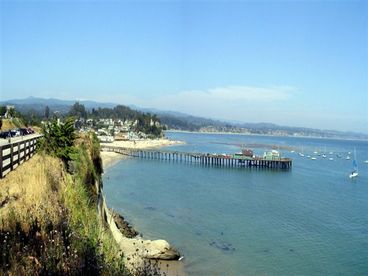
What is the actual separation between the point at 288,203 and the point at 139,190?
1506cm

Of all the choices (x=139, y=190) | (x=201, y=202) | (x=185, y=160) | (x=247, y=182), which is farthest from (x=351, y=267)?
(x=185, y=160)

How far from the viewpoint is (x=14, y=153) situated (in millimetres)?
11461

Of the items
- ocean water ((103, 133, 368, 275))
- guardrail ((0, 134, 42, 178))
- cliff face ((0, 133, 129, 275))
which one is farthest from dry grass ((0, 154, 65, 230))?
ocean water ((103, 133, 368, 275))

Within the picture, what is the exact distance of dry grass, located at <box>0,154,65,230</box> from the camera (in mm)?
6660

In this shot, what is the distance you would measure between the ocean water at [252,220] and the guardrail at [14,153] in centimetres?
919

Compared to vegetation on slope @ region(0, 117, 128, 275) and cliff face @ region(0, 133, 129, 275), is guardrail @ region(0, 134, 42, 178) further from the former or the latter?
cliff face @ region(0, 133, 129, 275)

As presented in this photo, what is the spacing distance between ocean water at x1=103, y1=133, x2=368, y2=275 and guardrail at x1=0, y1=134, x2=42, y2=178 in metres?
9.19

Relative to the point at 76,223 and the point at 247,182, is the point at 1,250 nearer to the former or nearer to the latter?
the point at 76,223

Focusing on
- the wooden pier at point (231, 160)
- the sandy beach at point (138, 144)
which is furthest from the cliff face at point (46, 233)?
the sandy beach at point (138, 144)

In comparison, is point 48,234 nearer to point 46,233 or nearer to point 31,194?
point 46,233

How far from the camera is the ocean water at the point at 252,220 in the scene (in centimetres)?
2175

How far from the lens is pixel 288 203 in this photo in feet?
131

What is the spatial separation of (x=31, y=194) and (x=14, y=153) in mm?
4317

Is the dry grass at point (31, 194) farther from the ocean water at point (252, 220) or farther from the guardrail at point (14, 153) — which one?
the ocean water at point (252, 220)
